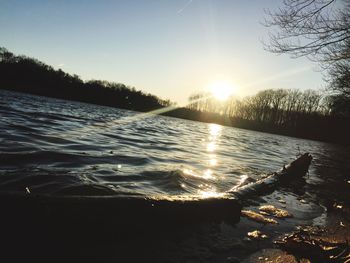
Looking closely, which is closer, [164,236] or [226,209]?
[164,236]

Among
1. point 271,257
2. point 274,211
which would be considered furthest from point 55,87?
point 271,257

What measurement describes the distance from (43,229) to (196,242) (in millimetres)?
1735

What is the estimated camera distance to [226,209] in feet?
14.3

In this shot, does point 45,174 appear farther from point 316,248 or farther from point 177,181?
point 316,248

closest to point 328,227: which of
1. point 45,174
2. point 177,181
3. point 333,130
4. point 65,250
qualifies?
point 177,181

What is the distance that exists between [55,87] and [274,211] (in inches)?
3643

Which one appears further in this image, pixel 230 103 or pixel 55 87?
pixel 230 103

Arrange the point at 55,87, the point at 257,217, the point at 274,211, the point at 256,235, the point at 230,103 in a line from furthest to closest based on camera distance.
A: the point at 230,103 → the point at 55,87 → the point at 274,211 → the point at 257,217 → the point at 256,235

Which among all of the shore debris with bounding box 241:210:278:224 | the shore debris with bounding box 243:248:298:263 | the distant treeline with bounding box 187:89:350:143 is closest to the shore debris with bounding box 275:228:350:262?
the shore debris with bounding box 243:248:298:263

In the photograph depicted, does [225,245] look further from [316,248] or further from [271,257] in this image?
[316,248]

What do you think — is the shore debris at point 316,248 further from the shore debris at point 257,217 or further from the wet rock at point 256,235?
the shore debris at point 257,217

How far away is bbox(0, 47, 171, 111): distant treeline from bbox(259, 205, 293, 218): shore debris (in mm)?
83278

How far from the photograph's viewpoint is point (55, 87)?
8781cm

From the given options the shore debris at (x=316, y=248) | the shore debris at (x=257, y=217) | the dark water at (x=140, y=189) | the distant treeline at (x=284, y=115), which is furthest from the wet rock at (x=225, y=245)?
the distant treeline at (x=284, y=115)
